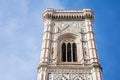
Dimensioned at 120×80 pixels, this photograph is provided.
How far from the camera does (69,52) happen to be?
83.6 feet

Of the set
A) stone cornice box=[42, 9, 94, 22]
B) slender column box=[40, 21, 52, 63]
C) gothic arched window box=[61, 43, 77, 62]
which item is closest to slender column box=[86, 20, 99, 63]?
stone cornice box=[42, 9, 94, 22]

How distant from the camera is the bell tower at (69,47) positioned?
2234cm

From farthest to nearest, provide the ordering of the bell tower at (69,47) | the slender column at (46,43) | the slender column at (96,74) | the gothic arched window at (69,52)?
the gothic arched window at (69,52), the slender column at (46,43), the bell tower at (69,47), the slender column at (96,74)

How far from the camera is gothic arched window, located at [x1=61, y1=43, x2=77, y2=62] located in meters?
24.6

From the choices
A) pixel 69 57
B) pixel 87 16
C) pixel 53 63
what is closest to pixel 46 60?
pixel 53 63

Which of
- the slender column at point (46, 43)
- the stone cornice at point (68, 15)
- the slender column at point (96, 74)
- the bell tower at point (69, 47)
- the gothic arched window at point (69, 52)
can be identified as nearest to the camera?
the slender column at point (96, 74)

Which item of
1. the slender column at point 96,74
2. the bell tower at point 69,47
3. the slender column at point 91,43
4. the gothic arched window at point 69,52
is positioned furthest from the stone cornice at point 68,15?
the slender column at point 96,74

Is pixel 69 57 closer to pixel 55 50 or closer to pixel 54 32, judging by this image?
pixel 55 50

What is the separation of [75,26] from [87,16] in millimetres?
2076

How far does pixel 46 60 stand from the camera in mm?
23609

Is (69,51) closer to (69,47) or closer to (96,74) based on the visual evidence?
(69,47)

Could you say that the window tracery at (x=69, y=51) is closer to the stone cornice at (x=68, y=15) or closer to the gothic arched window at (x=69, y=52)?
the gothic arched window at (x=69, y=52)

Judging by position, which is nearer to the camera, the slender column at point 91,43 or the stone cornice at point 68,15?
the slender column at point 91,43

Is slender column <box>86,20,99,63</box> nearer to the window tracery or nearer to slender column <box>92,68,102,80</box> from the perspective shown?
slender column <box>92,68,102,80</box>
